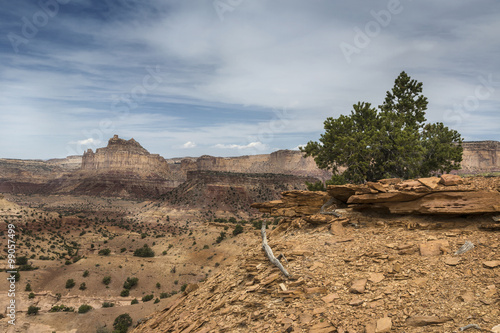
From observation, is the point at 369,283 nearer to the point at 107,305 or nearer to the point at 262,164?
the point at 107,305

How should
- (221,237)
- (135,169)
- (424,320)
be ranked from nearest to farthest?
1. (424,320)
2. (221,237)
3. (135,169)

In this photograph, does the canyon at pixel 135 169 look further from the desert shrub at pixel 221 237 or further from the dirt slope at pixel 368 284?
the dirt slope at pixel 368 284

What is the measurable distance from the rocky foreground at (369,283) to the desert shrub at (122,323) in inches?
555

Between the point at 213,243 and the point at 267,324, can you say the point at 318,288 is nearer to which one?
the point at 267,324

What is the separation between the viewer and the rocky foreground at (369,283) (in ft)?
19.8

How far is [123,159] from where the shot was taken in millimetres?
162625

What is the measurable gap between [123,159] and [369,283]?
6860 inches

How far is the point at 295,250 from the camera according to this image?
9.61 metres

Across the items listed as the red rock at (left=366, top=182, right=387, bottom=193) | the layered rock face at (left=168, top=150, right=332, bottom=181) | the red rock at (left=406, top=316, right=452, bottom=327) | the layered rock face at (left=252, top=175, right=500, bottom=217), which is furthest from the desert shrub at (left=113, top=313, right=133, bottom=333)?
the layered rock face at (left=168, top=150, right=332, bottom=181)

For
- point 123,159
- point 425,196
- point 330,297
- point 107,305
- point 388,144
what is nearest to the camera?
point 330,297

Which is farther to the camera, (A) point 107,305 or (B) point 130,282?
(B) point 130,282

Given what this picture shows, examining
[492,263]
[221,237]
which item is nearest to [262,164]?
[221,237]

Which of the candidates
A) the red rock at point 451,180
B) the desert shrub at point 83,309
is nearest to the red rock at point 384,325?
the red rock at point 451,180

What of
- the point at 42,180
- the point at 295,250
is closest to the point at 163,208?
the point at 295,250
